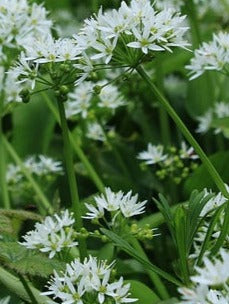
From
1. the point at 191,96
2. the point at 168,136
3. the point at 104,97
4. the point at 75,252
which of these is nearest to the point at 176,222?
the point at 75,252

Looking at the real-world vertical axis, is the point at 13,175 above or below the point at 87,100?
below

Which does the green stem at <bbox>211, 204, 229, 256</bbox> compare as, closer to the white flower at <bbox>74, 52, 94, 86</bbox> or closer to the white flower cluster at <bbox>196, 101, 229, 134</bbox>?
the white flower at <bbox>74, 52, 94, 86</bbox>

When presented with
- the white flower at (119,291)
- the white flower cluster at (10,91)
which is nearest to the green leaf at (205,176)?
the white flower cluster at (10,91)

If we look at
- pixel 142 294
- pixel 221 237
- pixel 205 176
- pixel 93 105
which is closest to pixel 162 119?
pixel 93 105

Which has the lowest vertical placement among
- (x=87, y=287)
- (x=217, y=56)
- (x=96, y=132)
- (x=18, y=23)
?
(x=87, y=287)

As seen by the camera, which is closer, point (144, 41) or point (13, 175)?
point (144, 41)

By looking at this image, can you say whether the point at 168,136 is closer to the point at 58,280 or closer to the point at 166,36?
the point at 166,36

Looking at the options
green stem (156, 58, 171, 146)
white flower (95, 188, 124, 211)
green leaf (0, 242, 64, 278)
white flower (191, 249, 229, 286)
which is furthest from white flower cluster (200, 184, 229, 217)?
green stem (156, 58, 171, 146)

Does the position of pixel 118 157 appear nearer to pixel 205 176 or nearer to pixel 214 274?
pixel 205 176
